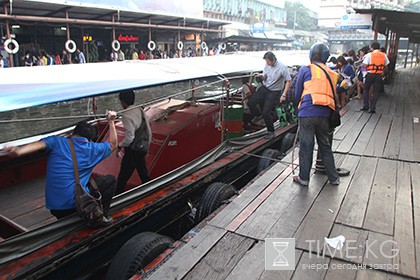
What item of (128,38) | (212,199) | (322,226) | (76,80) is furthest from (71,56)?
(322,226)

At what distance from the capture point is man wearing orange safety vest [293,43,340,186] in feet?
12.3

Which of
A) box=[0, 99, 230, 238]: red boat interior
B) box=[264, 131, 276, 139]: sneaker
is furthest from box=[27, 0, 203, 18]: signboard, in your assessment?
box=[264, 131, 276, 139]: sneaker

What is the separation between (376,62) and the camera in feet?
25.8

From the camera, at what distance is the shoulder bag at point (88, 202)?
3.09 meters

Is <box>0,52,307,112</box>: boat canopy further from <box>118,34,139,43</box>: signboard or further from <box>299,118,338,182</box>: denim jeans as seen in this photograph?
<box>118,34,139,43</box>: signboard

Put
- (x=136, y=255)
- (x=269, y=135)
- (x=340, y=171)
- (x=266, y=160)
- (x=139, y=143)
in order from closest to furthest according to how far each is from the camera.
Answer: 1. (x=136, y=255)
2. (x=139, y=143)
3. (x=340, y=171)
4. (x=266, y=160)
5. (x=269, y=135)

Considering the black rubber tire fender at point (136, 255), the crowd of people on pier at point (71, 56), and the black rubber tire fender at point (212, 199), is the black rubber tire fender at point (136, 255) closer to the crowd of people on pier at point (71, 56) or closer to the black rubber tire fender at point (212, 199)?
the black rubber tire fender at point (212, 199)

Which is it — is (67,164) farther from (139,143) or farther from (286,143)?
(286,143)

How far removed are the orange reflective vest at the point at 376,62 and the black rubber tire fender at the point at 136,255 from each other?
6.86m

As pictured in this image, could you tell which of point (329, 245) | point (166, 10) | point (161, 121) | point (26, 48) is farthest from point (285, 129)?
point (166, 10)

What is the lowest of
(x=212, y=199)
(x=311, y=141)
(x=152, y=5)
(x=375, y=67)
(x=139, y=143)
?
(x=212, y=199)

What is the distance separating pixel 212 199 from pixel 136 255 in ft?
4.45

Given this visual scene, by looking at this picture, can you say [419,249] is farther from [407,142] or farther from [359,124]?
[359,124]

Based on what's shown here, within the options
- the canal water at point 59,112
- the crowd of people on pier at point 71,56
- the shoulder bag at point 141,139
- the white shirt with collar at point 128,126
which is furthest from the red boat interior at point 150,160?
the crowd of people on pier at point 71,56
